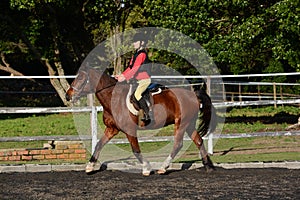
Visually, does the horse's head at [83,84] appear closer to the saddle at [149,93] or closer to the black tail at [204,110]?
the saddle at [149,93]

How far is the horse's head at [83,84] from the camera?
35.6 ft

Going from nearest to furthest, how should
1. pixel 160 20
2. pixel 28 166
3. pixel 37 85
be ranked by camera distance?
pixel 28 166, pixel 160 20, pixel 37 85

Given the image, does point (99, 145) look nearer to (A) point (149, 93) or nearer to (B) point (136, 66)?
(A) point (149, 93)

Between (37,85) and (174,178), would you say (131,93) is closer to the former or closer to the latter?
(174,178)

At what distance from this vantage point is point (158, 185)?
372 inches

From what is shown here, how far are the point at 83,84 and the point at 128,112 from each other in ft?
3.15

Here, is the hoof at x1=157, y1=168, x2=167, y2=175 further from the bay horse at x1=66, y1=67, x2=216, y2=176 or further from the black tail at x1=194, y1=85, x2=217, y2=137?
the black tail at x1=194, y1=85, x2=217, y2=137

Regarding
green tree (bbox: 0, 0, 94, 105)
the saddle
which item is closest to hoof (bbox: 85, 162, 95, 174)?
the saddle

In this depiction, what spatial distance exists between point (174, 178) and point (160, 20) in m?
9.77

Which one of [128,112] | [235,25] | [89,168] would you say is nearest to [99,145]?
[89,168]

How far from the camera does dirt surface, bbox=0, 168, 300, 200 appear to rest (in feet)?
28.0

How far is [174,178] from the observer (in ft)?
33.4

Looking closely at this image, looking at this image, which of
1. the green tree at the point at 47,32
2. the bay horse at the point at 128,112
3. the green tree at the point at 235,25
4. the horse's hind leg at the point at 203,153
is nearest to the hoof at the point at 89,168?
the bay horse at the point at 128,112

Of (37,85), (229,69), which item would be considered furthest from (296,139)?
(37,85)
